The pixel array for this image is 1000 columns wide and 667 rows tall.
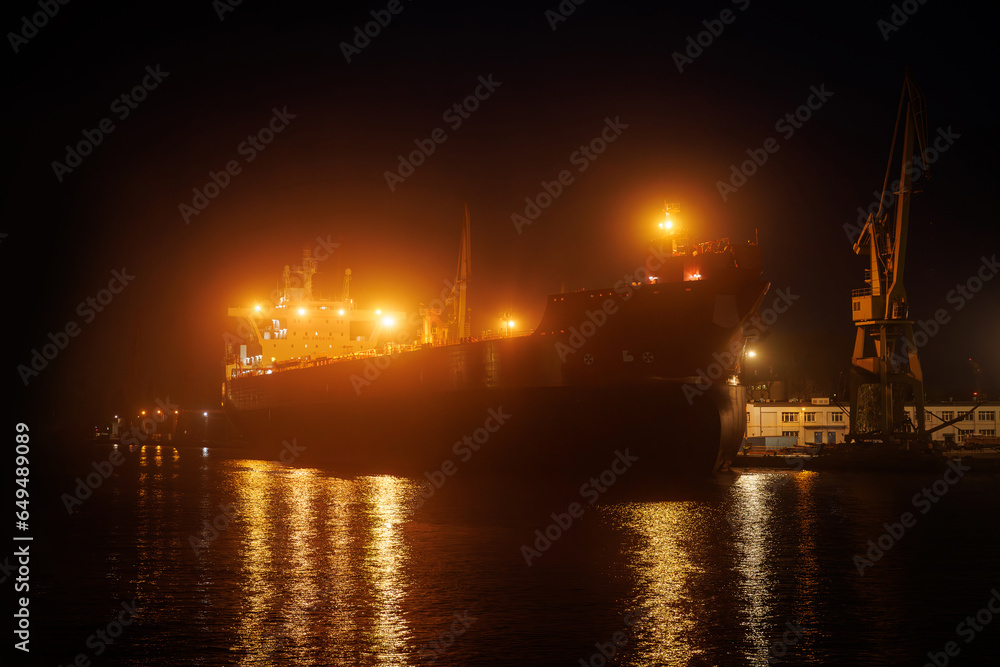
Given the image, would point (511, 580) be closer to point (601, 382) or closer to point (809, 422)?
point (601, 382)

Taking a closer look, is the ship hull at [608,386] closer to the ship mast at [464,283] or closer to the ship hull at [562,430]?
the ship hull at [562,430]

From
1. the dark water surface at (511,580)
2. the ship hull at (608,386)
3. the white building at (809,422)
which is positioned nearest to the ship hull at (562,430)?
the ship hull at (608,386)

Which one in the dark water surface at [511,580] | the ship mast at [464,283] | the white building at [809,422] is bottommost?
the dark water surface at [511,580]

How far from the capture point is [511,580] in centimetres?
1309

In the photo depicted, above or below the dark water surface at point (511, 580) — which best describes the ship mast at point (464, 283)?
above

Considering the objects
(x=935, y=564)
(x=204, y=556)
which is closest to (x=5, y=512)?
(x=204, y=556)

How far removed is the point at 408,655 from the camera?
9453 mm

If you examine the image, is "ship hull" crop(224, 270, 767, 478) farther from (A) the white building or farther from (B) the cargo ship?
(A) the white building

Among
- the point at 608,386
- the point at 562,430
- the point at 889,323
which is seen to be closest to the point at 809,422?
the point at 889,323

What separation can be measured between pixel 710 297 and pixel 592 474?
5.82 meters

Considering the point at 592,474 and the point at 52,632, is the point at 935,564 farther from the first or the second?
the point at 52,632

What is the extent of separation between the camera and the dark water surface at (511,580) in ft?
32.2

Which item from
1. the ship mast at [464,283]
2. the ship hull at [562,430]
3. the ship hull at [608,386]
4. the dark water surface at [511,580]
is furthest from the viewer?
the ship mast at [464,283]

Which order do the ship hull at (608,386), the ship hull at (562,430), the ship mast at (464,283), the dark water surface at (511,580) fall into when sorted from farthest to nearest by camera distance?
the ship mast at (464,283)
the ship hull at (608,386)
the ship hull at (562,430)
the dark water surface at (511,580)
